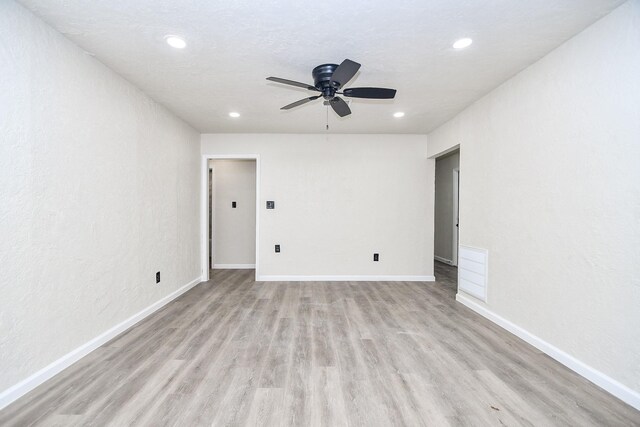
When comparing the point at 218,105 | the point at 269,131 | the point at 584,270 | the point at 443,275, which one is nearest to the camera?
the point at 584,270

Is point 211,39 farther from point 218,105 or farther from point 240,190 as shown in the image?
point 240,190

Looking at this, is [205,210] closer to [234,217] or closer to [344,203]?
[234,217]

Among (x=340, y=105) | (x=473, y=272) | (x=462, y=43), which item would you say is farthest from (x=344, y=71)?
(x=473, y=272)

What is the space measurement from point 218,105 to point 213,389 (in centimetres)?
291

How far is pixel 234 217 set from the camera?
5.57 meters

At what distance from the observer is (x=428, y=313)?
3.15m

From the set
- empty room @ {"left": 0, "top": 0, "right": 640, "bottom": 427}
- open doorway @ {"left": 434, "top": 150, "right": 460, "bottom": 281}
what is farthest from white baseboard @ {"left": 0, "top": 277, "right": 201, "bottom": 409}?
open doorway @ {"left": 434, "top": 150, "right": 460, "bottom": 281}

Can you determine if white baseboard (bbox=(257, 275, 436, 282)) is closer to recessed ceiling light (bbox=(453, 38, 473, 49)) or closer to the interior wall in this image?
the interior wall

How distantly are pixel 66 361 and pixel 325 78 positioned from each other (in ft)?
9.54

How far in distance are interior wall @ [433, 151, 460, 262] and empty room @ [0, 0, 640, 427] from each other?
2715 millimetres

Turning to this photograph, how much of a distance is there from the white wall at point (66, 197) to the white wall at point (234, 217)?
229 cm

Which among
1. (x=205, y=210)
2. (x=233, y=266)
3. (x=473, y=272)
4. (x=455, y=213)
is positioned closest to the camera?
(x=473, y=272)

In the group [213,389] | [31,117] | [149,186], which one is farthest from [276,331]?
[31,117]

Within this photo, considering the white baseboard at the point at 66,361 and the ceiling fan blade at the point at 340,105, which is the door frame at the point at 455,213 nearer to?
the ceiling fan blade at the point at 340,105
